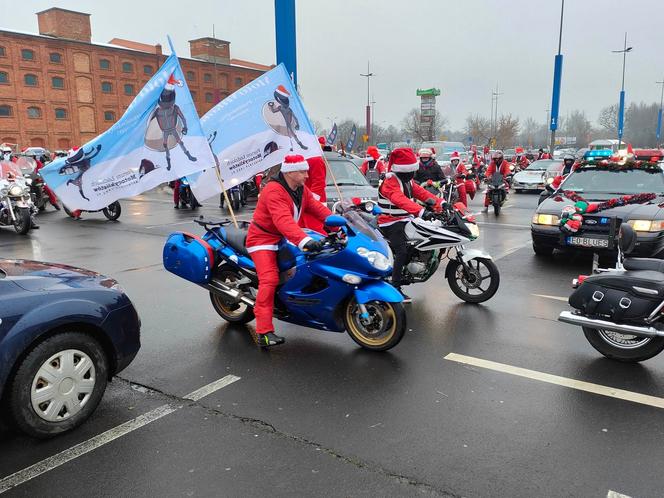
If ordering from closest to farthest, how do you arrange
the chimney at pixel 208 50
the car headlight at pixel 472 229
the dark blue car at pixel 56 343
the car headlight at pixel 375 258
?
the dark blue car at pixel 56 343 → the car headlight at pixel 375 258 → the car headlight at pixel 472 229 → the chimney at pixel 208 50

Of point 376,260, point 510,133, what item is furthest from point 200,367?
point 510,133

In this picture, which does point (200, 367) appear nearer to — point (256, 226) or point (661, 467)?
point (256, 226)

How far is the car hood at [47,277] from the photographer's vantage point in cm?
357

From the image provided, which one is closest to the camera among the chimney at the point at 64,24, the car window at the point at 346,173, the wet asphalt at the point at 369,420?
the wet asphalt at the point at 369,420

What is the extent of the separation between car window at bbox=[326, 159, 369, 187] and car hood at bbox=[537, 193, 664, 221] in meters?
4.50

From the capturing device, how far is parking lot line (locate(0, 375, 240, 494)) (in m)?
3.14

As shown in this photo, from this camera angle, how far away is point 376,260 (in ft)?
15.4

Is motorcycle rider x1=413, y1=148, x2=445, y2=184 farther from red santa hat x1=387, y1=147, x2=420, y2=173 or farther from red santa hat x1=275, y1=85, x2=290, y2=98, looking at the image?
red santa hat x1=387, y1=147, x2=420, y2=173

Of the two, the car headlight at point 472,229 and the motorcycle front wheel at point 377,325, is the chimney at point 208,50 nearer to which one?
the car headlight at point 472,229

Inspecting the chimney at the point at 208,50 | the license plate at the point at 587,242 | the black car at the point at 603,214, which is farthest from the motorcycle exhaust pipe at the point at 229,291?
the chimney at the point at 208,50

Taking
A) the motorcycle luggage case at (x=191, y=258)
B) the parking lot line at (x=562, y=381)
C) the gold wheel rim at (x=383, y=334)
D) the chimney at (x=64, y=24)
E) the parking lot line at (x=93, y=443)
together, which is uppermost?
the chimney at (x=64, y=24)

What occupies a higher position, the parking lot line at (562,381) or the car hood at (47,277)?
the car hood at (47,277)

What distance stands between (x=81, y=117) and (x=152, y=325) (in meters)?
65.2

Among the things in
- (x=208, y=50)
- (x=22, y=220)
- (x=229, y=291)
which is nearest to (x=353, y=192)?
(x=229, y=291)
